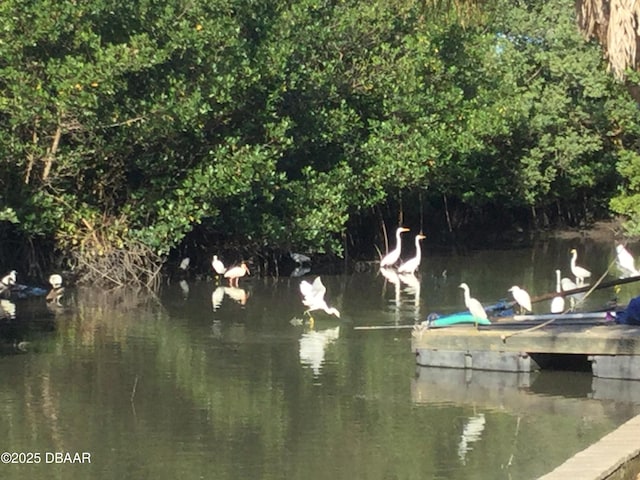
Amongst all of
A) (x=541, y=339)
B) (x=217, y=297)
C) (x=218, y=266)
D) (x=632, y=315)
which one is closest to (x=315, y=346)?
(x=541, y=339)

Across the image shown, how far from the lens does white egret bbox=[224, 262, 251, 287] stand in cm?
2205

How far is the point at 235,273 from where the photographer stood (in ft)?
72.4

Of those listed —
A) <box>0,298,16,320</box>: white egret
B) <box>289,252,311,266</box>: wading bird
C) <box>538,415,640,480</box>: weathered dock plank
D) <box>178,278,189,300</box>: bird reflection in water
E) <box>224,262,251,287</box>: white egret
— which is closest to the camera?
<box>538,415,640,480</box>: weathered dock plank

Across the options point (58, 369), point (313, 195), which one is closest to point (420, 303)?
point (313, 195)

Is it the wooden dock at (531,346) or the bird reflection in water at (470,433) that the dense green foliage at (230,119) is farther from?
the bird reflection in water at (470,433)

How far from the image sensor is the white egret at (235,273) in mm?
22047

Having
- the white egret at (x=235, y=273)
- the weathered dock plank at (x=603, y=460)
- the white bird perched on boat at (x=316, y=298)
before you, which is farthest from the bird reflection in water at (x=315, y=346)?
the weathered dock plank at (x=603, y=460)

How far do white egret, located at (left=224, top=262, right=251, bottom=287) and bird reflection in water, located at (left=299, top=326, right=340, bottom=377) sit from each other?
216 inches

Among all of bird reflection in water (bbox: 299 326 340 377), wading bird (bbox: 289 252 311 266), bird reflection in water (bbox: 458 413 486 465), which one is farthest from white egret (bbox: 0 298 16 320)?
bird reflection in water (bbox: 458 413 486 465)

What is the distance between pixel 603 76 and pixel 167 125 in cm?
1764

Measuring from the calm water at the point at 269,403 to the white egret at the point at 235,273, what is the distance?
3447mm

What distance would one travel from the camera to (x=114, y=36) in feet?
63.7

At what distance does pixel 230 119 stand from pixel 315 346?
7701 millimetres

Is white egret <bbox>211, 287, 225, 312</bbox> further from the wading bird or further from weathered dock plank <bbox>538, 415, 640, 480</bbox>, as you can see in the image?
weathered dock plank <bbox>538, 415, 640, 480</bbox>
